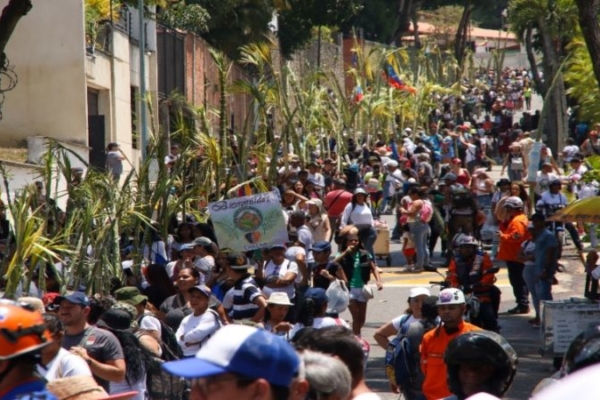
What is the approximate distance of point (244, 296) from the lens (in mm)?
12141

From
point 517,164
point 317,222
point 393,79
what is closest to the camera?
point 317,222

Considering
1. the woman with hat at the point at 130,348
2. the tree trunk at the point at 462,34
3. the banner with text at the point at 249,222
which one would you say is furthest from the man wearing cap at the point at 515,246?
the tree trunk at the point at 462,34

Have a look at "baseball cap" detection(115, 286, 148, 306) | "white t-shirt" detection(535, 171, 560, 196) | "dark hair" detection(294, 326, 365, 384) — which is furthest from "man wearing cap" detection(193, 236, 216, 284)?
"white t-shirt" detection(535, 171, 560, 196)

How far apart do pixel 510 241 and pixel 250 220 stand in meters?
3.32

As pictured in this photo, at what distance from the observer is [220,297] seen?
12805mm

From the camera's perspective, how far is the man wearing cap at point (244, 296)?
39.3 ft

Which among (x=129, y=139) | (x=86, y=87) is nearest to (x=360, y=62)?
(x=129, y=139)

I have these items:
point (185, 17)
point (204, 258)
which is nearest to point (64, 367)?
point (204, 258)

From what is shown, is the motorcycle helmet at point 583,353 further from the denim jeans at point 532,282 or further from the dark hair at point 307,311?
the denim jeans at point 532,282

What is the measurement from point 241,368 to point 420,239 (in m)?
18.1

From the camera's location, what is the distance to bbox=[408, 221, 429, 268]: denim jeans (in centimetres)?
2127

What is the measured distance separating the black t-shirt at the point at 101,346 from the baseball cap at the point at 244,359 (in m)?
4.48

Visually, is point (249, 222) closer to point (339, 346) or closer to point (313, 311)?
point (313, 311)

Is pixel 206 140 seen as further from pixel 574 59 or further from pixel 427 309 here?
pixel 574 59
